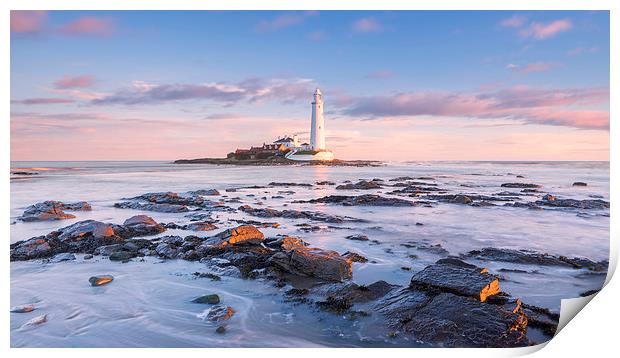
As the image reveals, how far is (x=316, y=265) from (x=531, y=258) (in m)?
3.40

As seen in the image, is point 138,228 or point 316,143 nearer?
point 138,228

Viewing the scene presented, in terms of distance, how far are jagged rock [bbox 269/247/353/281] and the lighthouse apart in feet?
127

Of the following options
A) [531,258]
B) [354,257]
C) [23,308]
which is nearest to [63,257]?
[23,308]

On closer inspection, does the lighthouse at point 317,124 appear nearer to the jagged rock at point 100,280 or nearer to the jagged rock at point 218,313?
the jagged rock at point 100,280

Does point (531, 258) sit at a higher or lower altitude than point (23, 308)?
higher

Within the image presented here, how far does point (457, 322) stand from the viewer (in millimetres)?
3439

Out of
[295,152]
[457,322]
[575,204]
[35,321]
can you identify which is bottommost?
[35,321]

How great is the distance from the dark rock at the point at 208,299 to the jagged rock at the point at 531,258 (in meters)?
4.05

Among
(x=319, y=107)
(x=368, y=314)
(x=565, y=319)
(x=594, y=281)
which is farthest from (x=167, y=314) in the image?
(x=319, y=107)

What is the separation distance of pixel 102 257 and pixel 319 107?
40.7 meters

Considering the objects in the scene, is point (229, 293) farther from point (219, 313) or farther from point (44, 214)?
point (44, 214)

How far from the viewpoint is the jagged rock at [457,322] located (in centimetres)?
336

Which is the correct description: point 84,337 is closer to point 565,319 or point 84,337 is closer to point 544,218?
point 565,319

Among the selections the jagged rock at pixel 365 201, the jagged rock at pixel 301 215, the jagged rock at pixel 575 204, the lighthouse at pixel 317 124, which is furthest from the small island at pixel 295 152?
the jagged rock at pixel 301 215
